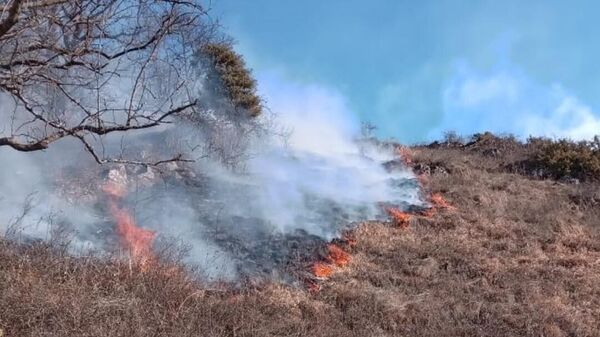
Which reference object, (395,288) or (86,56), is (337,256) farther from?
(86,56)

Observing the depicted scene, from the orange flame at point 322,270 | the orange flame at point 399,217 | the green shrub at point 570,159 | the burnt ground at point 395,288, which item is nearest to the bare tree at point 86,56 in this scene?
the burnt ground at point 395,288

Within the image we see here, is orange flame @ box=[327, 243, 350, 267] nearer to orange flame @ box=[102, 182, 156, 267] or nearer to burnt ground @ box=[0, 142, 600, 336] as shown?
burnt ground @ box=[0, 142, 600, 336]

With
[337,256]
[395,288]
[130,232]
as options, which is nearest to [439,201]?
[337,256]

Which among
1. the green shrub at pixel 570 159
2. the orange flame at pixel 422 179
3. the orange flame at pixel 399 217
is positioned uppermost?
the green shrub at pixel 570 159

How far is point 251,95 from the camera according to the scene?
53.9 ft

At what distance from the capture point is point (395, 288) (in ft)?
31.9

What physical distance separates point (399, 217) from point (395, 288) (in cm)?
371

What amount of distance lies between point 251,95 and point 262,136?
3.93 ft

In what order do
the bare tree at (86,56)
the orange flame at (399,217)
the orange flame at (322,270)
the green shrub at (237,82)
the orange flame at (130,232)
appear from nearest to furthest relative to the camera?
1. the bare tree at (86,56)
2. the orange flame at (130,232)
3. the orange flame at (322,270)
4. the orange flame at (399,217)
5. the green shrub at (237,82)

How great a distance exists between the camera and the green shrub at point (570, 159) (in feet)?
57.1

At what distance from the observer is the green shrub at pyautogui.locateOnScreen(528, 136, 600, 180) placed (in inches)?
685

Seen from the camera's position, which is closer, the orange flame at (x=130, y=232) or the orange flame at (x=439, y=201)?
the orange flame at (x=130, y=232)

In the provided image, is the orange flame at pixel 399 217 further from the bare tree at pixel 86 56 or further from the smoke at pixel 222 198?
the bare tree at pixel 86 56

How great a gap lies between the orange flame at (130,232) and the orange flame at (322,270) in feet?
8.51
